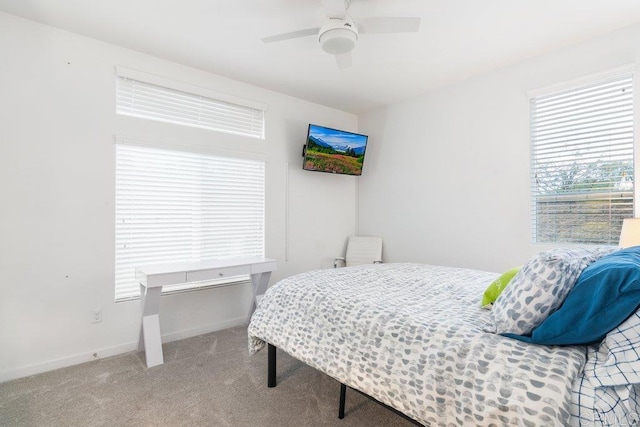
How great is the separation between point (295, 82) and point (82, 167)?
A: 2.22 m

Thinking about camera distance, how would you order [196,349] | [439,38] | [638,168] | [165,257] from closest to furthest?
[638,168] < [439,38] < [196,349] < [165,257]

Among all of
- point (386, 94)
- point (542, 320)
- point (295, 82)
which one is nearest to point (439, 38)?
point (386, 94)

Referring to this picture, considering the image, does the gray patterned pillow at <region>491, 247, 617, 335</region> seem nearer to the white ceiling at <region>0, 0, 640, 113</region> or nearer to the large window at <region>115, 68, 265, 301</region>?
the white ceiling at <region>0, 0, 640, 113</region>

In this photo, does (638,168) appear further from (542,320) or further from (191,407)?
(191,407)

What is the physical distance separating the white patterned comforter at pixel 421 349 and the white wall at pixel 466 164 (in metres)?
1.14

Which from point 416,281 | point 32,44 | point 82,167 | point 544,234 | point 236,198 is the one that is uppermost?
point 32,44

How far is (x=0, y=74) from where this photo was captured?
231cm

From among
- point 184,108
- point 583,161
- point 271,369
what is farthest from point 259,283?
point 583,161

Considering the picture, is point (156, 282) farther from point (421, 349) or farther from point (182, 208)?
point (421, 349)

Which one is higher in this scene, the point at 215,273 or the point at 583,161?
the point at 583,161

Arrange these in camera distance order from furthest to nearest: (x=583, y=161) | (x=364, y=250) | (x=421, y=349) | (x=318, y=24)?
(x=364, y=250), (x=583, y=161), (x=318, y=24), (x=421, y=349)

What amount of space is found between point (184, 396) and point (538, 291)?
7.08ft

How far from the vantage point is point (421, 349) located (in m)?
1.32

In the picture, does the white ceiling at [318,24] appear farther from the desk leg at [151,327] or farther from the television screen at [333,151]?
the desk leg at [151,327]
